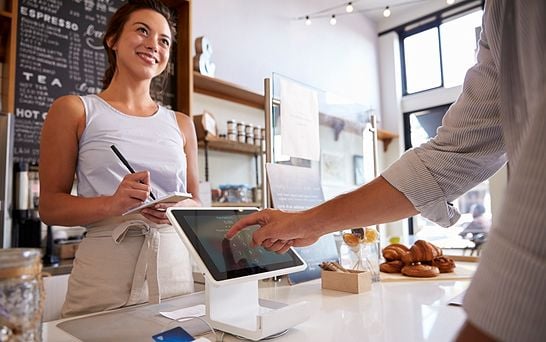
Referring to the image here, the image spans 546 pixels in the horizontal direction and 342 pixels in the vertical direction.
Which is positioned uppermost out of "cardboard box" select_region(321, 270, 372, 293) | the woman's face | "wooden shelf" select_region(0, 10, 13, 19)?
"wooden shelf" select_region(0, 10, 13, 19)

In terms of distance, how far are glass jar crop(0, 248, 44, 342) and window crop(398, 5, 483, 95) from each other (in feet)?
16.6

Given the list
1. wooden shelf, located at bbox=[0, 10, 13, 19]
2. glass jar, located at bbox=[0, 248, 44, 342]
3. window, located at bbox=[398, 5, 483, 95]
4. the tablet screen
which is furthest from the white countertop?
window, located at bbox=[398, 5, 483, 95]

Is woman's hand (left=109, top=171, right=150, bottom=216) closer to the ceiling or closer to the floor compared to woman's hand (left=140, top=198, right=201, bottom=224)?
closer to the ceiling

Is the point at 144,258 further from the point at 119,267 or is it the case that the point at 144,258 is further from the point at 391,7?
the point at 391,7

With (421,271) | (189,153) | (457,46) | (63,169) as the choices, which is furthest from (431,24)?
(63,169)

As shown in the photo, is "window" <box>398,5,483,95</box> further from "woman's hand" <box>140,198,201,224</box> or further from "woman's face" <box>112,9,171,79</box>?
"woman's hand" <box>140,198,201,224</box>

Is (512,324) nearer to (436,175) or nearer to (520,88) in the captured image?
(520,88)

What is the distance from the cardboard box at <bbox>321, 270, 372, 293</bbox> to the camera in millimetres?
1104

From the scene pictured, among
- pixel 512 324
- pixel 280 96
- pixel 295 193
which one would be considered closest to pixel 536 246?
pixel 512 324

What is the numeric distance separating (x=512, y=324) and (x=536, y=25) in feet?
Result: 0.96

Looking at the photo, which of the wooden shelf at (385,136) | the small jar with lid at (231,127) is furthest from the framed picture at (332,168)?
the wooden shelf at (385,136)

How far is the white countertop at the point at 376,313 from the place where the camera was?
73 centimetres

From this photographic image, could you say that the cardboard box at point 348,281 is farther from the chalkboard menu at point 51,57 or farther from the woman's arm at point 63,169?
the chalkboard menu at point 51,57

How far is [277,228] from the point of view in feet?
2.92
